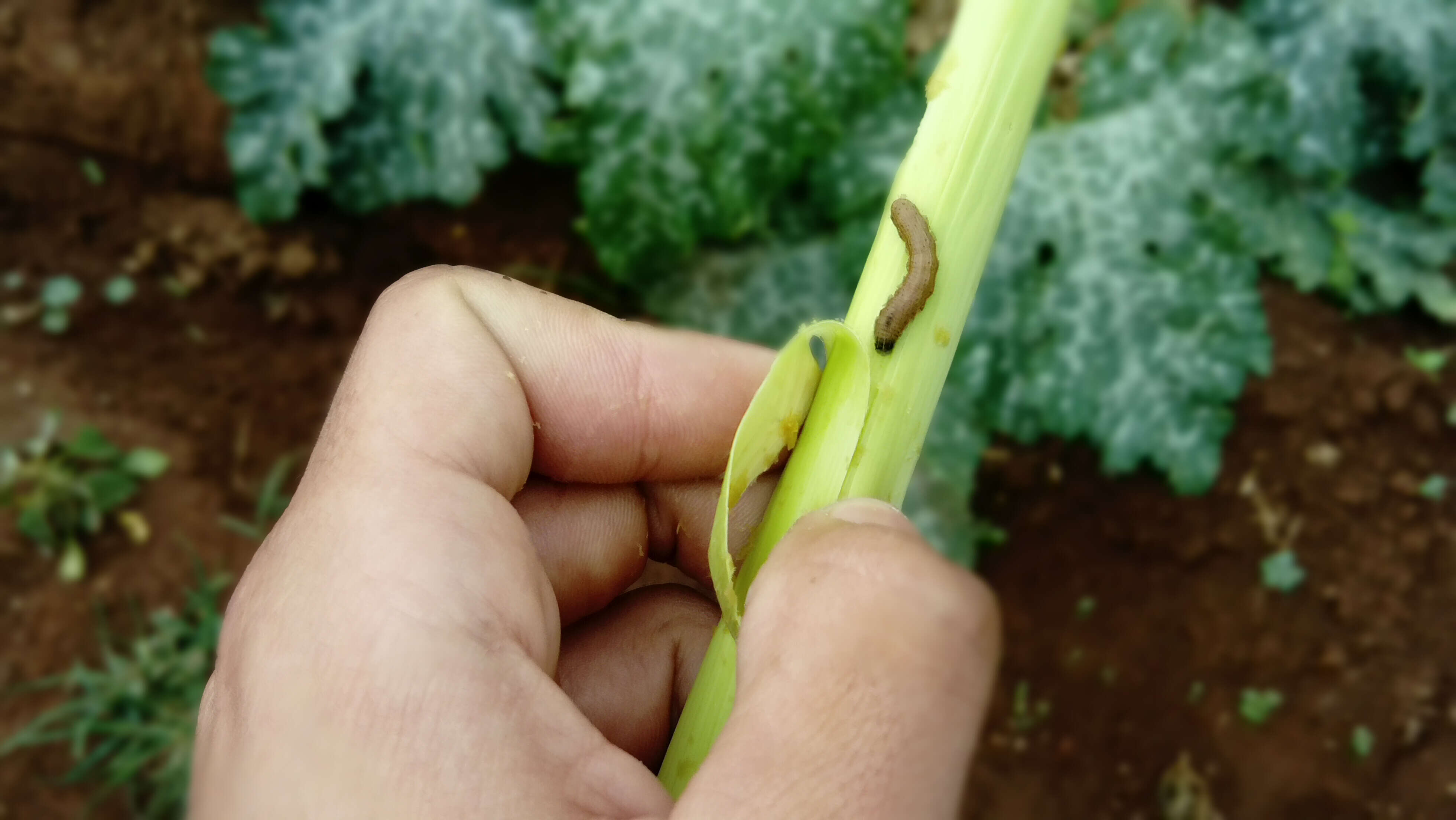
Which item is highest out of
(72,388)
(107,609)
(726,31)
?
(726,31)

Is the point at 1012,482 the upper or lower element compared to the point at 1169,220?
lower

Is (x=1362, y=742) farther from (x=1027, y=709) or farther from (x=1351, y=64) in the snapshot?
(x=1351, y=64)

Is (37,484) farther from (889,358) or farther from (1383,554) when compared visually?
(1383,554)

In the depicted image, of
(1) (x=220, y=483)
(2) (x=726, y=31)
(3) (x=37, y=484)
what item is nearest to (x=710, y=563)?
(2) (x=726, y=31)

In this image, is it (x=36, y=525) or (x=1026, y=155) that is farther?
(x=36, y=525)

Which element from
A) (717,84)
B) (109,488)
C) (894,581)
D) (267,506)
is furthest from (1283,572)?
(109,488)

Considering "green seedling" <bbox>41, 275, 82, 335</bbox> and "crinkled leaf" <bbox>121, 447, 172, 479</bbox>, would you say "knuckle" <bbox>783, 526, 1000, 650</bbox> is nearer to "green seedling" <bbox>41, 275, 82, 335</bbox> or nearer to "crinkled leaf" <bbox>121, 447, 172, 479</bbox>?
"crinkled leaf" <bbox>121, 447, 172, 479</bbox>

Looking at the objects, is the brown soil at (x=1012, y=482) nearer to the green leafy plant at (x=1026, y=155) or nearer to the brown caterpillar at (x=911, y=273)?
the green leafy plant at (x=1026, y=155)
